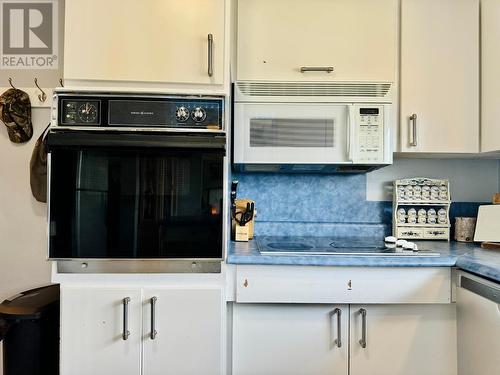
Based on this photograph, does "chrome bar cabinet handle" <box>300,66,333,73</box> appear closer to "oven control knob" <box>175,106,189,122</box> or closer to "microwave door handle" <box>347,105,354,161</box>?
"microwave door handle" <box>347,105,354,161</box>

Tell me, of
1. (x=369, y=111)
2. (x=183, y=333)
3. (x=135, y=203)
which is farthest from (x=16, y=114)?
(x=369, y=111)

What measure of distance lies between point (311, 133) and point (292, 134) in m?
0.09

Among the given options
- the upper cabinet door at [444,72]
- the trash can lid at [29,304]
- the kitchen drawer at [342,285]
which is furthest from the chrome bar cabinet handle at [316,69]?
the trash can lid at [29,304]

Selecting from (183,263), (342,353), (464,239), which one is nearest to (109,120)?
(183,263)

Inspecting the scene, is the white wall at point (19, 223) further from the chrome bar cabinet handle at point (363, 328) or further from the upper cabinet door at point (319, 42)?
the chrome bar cabinet handle at point (363, 328)

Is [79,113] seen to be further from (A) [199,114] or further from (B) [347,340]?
(B) [347,340]

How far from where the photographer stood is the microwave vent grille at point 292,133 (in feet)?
5.41

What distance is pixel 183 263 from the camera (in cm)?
132

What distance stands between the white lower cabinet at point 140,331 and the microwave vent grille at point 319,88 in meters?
0.96

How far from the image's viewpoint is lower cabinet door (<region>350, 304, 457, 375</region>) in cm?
140

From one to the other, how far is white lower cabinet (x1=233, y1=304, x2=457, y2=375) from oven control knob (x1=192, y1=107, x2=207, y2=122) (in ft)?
2.61
